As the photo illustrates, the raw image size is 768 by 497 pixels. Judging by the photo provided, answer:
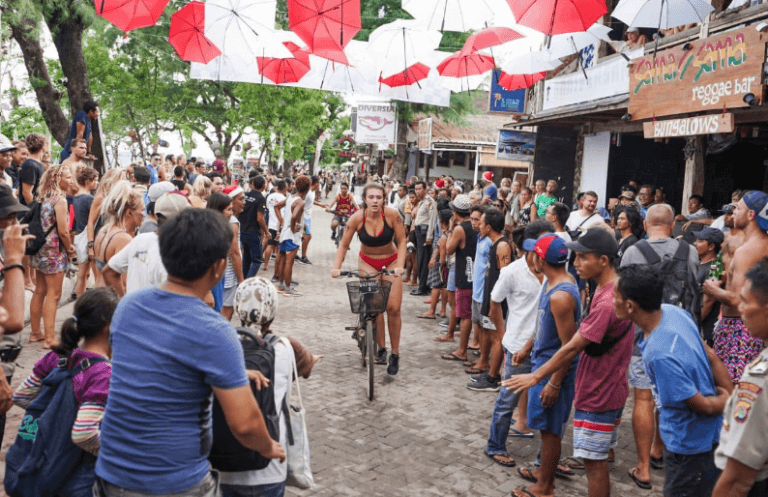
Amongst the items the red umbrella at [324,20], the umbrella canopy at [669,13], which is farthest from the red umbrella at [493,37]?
the red umbrella at [324,20]

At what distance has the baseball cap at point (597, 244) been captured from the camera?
3988 millimetres

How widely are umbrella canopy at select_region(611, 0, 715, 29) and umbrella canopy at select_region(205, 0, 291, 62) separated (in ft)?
17.8

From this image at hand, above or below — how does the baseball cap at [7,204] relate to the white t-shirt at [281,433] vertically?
above

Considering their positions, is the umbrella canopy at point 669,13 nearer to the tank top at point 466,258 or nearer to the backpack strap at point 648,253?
the tank top at point 466,258

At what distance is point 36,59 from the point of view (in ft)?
46.6

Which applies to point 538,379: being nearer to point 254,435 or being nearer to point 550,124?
point 254,435

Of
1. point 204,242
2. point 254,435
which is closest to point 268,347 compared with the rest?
point 254,435

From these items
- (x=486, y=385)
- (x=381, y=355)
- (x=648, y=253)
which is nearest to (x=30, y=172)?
(x=381, y=355)

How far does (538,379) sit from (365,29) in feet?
88.6

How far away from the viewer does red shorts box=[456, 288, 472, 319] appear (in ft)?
26.4

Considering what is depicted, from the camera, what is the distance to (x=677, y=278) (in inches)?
217

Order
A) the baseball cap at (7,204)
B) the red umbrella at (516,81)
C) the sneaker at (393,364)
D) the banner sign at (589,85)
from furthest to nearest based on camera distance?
the red umbrella at (516,81) < the banner sign at (589,85) < the sneaker at (393,364) < the baseball cap at (7,204)

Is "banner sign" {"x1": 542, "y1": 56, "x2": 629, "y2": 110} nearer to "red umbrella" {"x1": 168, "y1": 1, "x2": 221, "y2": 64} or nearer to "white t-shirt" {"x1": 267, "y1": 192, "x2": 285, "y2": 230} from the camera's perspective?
"white t-shirt" {"x1": 267, "y1": 192, "x2": 285, "y2": 230}

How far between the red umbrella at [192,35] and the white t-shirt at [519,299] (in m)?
7.41
